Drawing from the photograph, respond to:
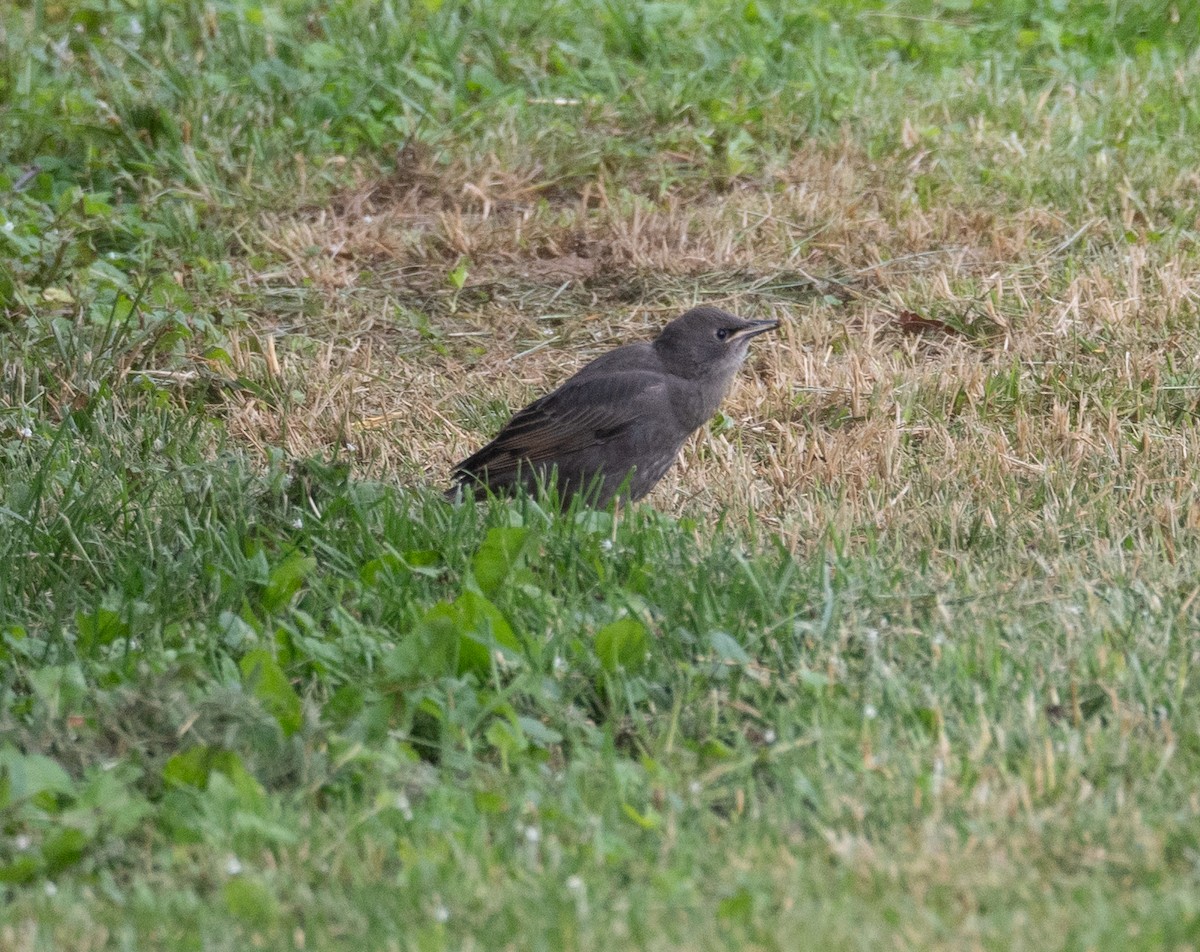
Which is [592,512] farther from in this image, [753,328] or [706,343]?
[753,328]

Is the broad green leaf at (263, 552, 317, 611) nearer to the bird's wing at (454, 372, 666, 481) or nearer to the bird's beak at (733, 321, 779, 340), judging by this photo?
the bird's wing at (454, 372, 666, 481)

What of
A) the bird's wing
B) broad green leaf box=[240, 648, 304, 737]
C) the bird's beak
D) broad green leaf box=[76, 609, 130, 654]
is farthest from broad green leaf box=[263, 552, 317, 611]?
the bird's beak

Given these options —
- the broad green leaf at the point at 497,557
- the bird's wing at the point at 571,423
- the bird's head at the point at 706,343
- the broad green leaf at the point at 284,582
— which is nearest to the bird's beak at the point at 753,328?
the bird's head at the point at 706,343

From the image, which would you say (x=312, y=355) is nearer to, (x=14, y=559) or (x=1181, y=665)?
(x=14, y=559)

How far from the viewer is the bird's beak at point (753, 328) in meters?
5.90

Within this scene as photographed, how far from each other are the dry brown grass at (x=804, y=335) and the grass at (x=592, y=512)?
1.0 inches

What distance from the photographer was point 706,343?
5840 millimetres

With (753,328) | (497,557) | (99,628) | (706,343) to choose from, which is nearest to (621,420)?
(706,343)

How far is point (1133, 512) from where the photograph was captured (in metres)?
5.01

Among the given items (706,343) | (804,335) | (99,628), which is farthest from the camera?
(804,335)

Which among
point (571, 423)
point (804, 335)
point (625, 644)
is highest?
point (625, 644)

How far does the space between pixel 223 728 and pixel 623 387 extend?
2.31m

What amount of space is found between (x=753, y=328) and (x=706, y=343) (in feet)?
0.66

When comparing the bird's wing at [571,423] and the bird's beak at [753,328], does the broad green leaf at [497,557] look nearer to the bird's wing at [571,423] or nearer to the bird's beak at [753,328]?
the bird's wing at [571,423]
